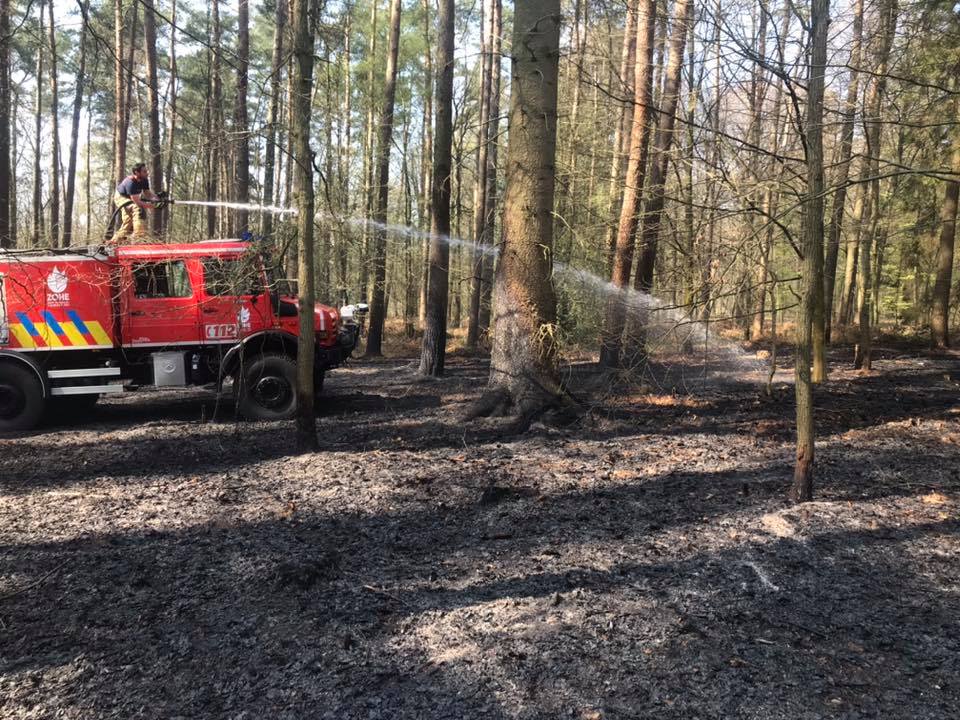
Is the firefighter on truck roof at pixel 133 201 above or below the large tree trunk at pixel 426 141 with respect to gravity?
below

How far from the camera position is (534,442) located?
22.9 ft

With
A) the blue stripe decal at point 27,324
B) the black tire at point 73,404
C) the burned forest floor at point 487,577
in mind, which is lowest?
the burned forest floor at point 487,577

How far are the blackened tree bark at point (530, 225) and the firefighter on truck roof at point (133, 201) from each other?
528cm

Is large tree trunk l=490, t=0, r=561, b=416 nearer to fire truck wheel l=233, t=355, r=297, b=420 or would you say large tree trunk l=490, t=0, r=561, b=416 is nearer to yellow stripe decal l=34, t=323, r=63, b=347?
fire truck wheel l=233, t=355, r=297, b=420

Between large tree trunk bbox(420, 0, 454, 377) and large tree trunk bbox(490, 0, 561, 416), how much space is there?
148 inches

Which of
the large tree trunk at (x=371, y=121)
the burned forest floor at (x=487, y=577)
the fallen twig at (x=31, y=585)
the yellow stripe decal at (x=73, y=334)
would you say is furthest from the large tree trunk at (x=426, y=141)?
the fallen twig at (x=31, y=585)

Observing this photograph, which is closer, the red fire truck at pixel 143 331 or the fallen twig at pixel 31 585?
the fallen twig at pixel 31 585

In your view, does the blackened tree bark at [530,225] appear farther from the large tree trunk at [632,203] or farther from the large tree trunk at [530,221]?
the large tree trunk at [632,203]

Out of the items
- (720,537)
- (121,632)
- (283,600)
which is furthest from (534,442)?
(121,632)

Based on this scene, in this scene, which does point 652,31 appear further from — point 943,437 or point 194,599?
point 194,599

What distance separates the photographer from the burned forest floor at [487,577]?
290 centimetres

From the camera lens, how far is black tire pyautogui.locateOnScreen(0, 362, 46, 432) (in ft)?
28.7

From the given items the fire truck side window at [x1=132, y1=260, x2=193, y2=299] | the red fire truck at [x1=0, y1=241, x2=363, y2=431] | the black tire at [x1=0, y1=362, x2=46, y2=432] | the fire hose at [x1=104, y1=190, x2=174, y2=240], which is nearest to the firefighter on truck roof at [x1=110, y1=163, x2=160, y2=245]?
the fire hose at [x1=104, y1=190, x2=174, y2=240]

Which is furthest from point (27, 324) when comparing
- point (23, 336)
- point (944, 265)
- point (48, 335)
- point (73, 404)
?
point (944, 265)
